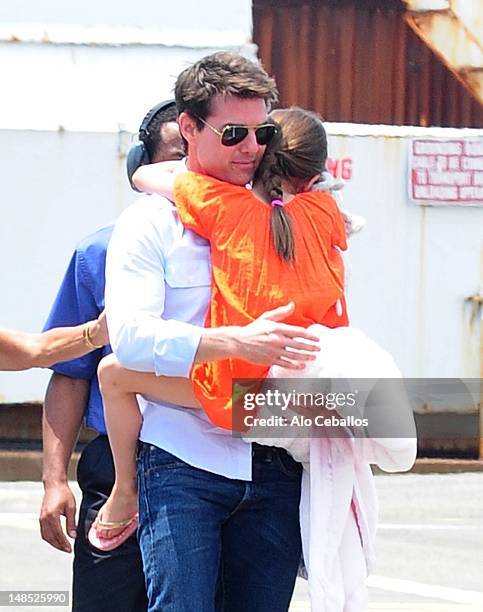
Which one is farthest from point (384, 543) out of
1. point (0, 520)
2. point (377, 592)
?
point (0, 520)

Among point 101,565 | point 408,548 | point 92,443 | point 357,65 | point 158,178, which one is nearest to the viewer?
Result: point 158,178

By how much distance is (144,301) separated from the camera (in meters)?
2.98

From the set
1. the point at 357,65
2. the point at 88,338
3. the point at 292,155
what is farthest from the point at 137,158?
the point at 357,65

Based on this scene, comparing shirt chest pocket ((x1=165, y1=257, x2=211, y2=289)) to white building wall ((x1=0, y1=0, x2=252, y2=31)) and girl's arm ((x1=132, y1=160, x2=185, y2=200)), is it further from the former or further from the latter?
white building wall ((x1=0, y1=0, x2=252, y2=31))

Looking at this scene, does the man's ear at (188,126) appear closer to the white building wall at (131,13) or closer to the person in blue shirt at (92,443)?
the person in blue shirt at (92,443)

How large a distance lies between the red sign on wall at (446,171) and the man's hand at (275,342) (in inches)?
298

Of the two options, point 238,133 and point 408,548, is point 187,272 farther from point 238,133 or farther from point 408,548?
point 408,548

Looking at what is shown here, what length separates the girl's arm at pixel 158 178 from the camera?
3.17 metres

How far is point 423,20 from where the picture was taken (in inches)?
483

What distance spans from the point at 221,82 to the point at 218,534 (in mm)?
949

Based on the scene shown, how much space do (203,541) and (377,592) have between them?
14.3 ft

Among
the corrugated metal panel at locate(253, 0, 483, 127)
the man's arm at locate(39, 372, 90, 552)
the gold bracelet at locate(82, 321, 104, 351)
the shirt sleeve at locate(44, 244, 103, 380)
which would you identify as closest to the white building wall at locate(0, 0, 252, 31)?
the corrugated metal panel at locate(253, 0, 483, 127)

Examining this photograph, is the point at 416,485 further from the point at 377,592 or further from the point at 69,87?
the point at 69,87

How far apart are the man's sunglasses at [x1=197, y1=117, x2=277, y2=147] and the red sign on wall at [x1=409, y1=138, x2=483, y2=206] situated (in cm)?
732
